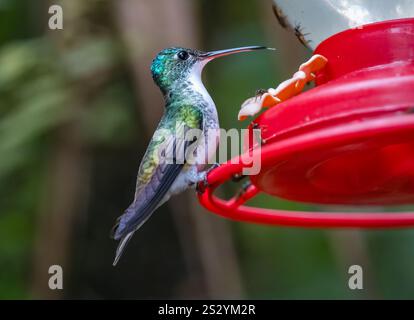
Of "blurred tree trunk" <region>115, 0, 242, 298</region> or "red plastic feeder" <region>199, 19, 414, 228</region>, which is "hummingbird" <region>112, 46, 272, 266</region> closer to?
"red plastic feeder" <region>199, 19, 414, 228</region>

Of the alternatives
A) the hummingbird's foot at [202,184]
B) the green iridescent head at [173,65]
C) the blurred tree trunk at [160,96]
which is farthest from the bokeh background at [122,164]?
the hummingbird's foot at [202,184]

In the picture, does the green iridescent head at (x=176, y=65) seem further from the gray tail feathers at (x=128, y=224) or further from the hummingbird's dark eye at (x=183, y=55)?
the gray tail feathers at (x=128, y=224)

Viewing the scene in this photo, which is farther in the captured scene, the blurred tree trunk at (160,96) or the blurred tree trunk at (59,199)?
the blurred tree trunk at (59,199)

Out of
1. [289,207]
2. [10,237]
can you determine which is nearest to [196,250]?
[289,207]

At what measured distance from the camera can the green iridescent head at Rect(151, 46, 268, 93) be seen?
299 centimetres

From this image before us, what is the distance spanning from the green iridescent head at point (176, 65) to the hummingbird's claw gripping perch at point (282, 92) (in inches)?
18.4

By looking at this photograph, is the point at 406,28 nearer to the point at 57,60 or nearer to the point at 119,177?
the point at 57,60

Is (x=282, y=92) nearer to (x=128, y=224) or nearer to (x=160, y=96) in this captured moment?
(x=128, y=224)

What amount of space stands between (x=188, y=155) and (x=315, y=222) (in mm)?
536

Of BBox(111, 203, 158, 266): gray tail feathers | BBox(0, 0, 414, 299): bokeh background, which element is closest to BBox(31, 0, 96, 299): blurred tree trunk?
BBox(0, 0, 414, 299): bokeh background

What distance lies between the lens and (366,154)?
2529 mm

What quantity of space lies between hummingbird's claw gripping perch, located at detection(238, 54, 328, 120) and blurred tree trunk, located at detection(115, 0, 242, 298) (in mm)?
2081

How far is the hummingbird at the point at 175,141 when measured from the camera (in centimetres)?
262

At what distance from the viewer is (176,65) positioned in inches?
118
